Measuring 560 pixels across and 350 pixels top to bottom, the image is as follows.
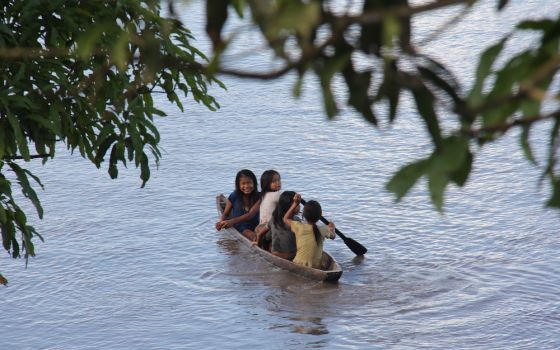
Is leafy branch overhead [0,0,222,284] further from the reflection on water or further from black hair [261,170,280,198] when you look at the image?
black hair [261,170,280,198]

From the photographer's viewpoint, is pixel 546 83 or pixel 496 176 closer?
pixel 546 83

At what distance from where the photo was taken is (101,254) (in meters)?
13.6

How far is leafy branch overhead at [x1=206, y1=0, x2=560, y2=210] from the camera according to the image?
2271 millimetres

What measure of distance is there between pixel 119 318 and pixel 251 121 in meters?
6.74

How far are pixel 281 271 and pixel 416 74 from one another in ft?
34.3

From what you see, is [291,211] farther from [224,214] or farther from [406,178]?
[406,178]

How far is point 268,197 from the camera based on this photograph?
42.7 feet

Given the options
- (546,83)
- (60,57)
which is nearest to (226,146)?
(60,57)

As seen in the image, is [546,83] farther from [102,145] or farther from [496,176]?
[496,176]

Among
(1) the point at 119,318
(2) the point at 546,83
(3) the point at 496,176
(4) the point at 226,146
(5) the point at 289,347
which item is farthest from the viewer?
(4) the point at 226,146

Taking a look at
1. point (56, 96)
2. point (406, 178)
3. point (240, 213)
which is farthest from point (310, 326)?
point (406, 178)

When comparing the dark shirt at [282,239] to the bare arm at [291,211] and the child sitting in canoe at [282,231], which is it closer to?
the child sitting in canoe at [282,231]

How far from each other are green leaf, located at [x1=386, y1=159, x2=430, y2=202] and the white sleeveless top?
34.4 ft

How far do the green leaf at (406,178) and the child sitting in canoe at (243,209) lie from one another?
10902mm
